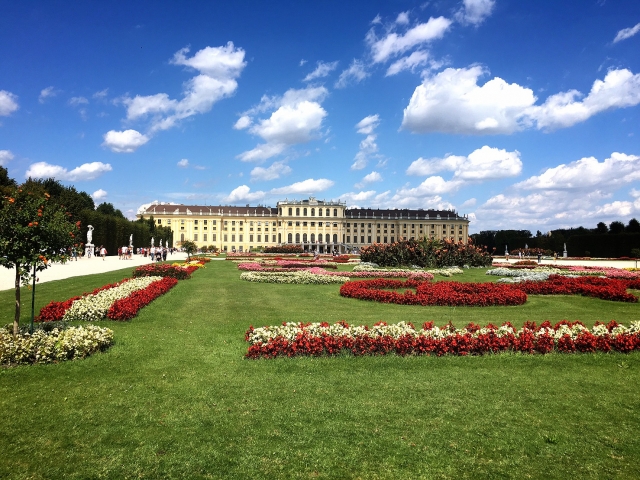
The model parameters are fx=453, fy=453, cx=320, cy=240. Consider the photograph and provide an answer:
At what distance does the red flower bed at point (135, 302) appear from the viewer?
8.19m

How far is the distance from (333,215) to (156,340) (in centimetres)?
8214

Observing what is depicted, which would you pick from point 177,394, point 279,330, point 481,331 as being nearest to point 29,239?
point 177,394

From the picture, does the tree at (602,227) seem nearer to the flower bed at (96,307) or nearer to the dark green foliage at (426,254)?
the dark green foliage at (426,254)

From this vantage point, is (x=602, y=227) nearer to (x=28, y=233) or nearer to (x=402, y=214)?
(x=402, y=214)

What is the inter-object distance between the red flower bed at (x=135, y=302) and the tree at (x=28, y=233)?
228 cm

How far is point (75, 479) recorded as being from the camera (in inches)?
121

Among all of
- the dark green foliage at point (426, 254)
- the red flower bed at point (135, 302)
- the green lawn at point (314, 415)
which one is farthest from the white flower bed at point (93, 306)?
the dark green foliage at point (426, 254)

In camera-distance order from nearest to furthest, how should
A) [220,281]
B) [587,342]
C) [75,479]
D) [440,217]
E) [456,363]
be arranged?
[75,479] → [456,363] → [587,342] → [220,281] → [440,217]

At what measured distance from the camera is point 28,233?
5.67 meters

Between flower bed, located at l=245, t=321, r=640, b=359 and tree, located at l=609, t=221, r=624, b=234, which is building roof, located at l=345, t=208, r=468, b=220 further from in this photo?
flower bed, located at l=245, t=321, r=640, b=359

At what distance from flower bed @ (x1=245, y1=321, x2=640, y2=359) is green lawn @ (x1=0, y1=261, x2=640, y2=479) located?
7.8 inches

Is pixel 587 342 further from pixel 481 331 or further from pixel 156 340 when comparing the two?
pixel 156 340

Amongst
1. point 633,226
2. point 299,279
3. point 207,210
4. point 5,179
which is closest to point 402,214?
point 207,210

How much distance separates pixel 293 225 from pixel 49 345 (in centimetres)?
8150
